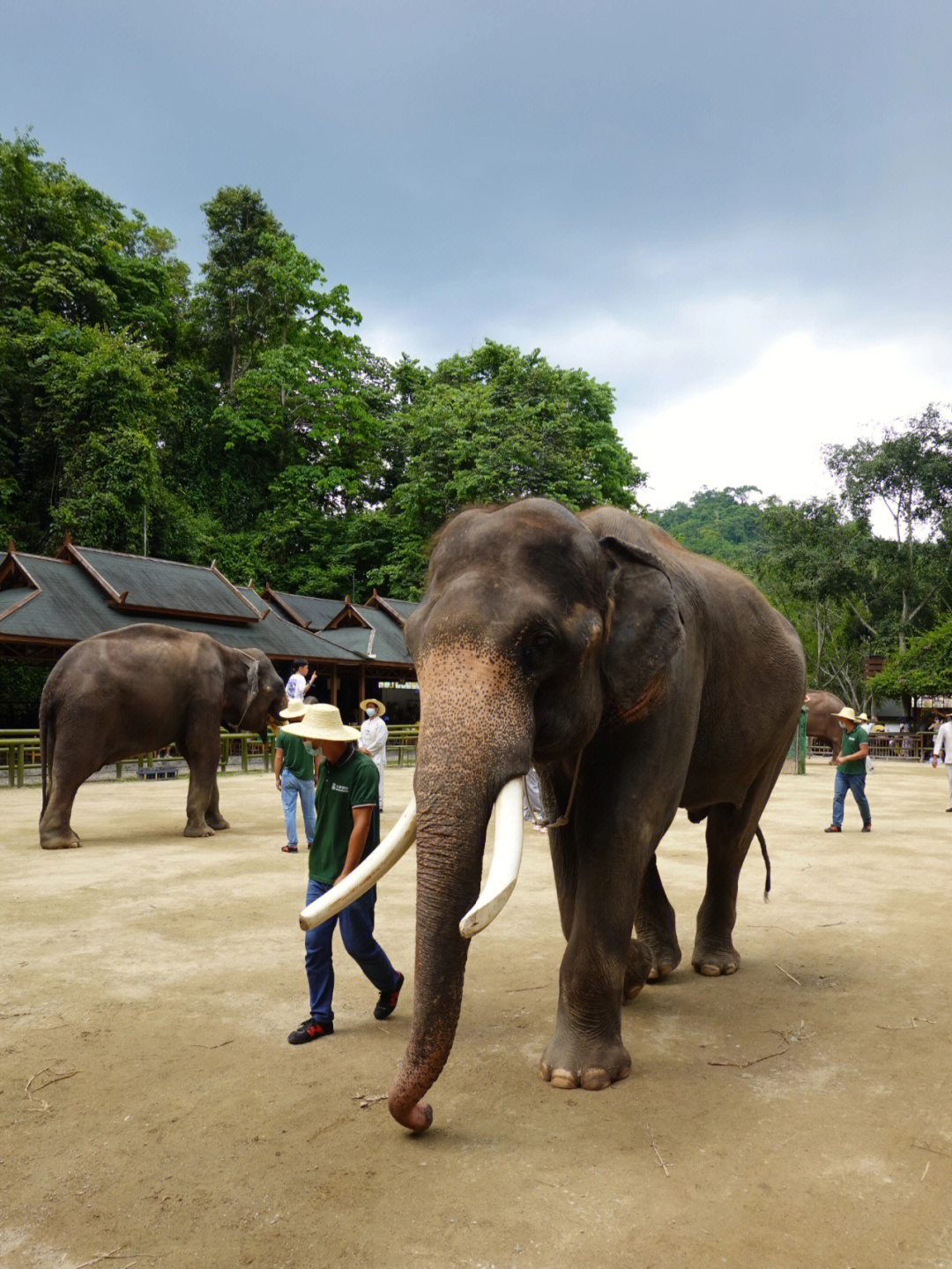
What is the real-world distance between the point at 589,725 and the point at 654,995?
215 cm

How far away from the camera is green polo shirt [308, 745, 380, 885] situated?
422 centimetres

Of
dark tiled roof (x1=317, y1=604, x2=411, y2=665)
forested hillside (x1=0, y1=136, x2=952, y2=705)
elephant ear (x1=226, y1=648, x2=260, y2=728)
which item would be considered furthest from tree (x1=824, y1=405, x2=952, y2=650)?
elephant ear (x1=226, y1=648, x2=260, y2=728)

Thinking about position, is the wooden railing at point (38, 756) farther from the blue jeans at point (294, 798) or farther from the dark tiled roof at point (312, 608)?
the dark tiled roof at point (312, 608)

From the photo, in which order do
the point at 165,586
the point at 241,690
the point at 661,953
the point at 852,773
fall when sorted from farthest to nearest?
1. the point at 165,586
2. the point at 241,690
3. the point at 852,773
4. the point at 661,953

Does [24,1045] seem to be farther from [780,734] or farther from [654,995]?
[780,734]

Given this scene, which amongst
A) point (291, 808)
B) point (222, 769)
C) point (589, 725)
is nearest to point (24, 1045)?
point (589, 725)

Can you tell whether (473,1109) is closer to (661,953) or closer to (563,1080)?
(563,1080)

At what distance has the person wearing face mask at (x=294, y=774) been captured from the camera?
865cm

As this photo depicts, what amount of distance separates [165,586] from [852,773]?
17.0m

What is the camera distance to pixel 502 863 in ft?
8.84

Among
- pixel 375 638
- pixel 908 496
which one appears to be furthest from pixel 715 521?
pixel 375 638

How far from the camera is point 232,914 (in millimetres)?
6398

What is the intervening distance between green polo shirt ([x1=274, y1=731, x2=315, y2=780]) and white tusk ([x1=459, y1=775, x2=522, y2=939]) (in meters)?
6.01

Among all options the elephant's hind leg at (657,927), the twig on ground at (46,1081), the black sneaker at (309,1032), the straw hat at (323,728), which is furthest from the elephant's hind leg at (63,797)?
the elephant's hind leg at (657,927)
